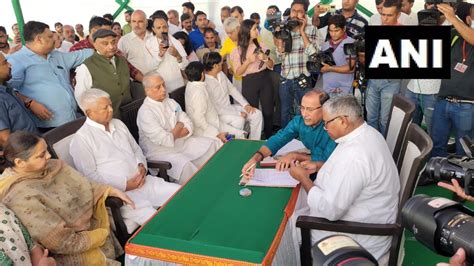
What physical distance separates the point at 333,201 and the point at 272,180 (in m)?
0.51

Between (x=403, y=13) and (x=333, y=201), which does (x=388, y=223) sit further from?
(x=403, y=13)

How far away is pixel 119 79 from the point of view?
3.36 metres

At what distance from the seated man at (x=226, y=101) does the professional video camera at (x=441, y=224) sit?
2.91m

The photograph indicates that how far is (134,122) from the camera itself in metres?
3.41

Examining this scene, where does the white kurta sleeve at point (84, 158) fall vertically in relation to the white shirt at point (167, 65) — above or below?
below

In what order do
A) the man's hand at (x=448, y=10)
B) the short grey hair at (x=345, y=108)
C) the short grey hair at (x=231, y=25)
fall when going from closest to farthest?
1. the short grey hair at (x=345, y=108)
2. the man's hand at (x=448, y=10)
3. the short grey hair at (x=231, y=25)

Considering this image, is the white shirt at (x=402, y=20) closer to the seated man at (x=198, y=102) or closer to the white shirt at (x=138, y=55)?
the seated man at (x=198, y=102)

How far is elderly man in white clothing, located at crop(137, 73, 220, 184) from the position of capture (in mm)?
3150

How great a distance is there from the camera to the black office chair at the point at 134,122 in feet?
9.53

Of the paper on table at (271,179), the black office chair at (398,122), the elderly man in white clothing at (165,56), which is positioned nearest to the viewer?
the paper on table at (271,179)

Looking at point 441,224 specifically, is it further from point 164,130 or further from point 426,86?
point 426,86

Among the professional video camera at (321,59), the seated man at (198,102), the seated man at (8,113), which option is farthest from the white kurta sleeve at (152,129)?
the professional video camera at (321,59)

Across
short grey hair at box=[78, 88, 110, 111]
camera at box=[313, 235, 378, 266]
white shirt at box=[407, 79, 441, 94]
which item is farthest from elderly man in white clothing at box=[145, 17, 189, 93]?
camera at box=[313, 235, 378, 266]

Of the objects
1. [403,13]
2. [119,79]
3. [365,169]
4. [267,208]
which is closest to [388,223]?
[365,169]
